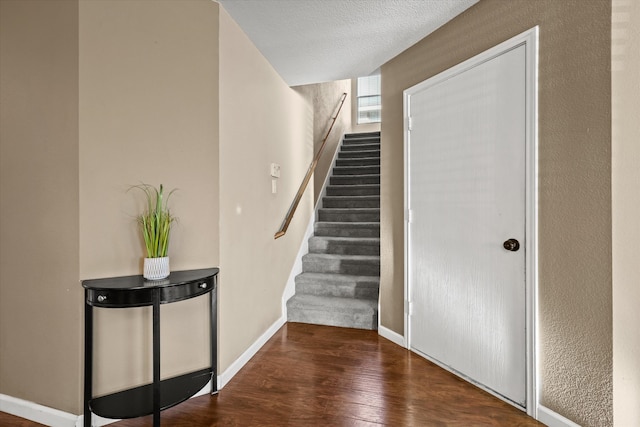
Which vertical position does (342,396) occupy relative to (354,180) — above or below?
below

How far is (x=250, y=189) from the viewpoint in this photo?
97.7 inches

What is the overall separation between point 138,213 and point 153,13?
115 centimetres

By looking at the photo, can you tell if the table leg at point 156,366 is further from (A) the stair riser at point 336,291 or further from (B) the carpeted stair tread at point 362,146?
(B) the carpeted stair tread at point 362,146

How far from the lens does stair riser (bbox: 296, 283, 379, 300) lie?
3.27 m

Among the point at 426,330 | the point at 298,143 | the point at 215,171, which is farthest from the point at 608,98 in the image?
the point at 298,143

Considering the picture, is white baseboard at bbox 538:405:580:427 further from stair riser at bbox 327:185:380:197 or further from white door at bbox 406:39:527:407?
stair riser at bbox 327:185:380:197

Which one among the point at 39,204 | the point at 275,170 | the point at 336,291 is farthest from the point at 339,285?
the point at 39,204

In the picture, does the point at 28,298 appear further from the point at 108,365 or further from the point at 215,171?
the point at 215,171

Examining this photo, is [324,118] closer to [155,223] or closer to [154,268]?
[155,223]

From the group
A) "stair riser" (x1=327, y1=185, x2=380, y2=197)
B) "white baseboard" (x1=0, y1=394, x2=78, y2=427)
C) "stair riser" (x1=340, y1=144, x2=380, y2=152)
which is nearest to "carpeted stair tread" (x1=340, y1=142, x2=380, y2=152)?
"stair riser" (x1=340, y1=144, x2=380, y2=152)

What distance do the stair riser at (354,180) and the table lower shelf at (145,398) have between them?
3.41 metres

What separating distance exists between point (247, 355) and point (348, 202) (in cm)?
250

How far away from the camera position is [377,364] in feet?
7.73

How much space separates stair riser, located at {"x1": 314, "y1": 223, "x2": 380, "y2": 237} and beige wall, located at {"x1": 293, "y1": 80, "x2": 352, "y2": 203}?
0.42 m
